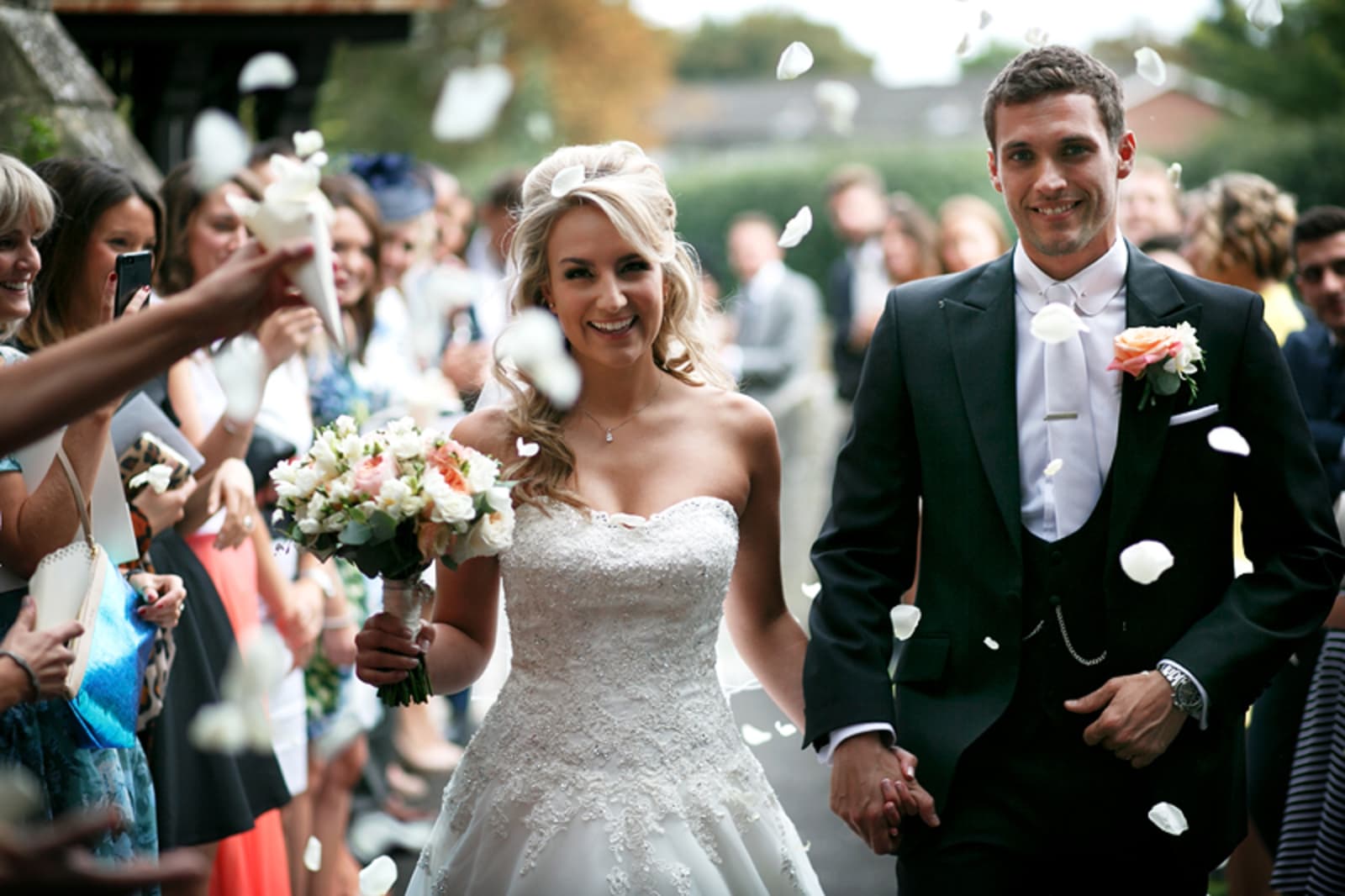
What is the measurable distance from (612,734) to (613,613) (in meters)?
0.28

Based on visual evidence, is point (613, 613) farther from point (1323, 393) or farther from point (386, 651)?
point (1323, 393)

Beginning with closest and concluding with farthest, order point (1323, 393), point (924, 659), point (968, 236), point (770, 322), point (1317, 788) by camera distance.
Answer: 1. point (924, 659)
2. point (1317, 788)
3. point (1323, 393)
4. point (968, 236)
5. point (770, 322)

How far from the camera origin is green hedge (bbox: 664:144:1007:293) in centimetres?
3102

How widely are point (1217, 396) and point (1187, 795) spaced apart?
2.80ft

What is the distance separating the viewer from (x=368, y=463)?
328 cm

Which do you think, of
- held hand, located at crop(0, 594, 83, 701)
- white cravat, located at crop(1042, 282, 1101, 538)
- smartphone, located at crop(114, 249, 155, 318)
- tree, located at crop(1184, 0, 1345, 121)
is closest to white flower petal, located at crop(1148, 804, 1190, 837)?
white cravat, located at crop(1042, 282, 1101, 538)

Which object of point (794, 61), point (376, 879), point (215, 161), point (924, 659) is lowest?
point (376, 879)

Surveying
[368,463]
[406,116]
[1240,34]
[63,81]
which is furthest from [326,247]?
[406,116]

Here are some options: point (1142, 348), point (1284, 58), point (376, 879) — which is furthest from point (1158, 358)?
point (1284, 58)

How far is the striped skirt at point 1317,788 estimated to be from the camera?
14.6 feet

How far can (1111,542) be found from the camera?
3.21 metres

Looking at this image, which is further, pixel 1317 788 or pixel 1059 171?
pixel 1317 788

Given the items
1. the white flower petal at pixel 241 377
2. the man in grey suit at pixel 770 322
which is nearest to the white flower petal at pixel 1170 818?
the white flower petal at pixel 241 377

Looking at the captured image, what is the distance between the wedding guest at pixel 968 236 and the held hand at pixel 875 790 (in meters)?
5.40
